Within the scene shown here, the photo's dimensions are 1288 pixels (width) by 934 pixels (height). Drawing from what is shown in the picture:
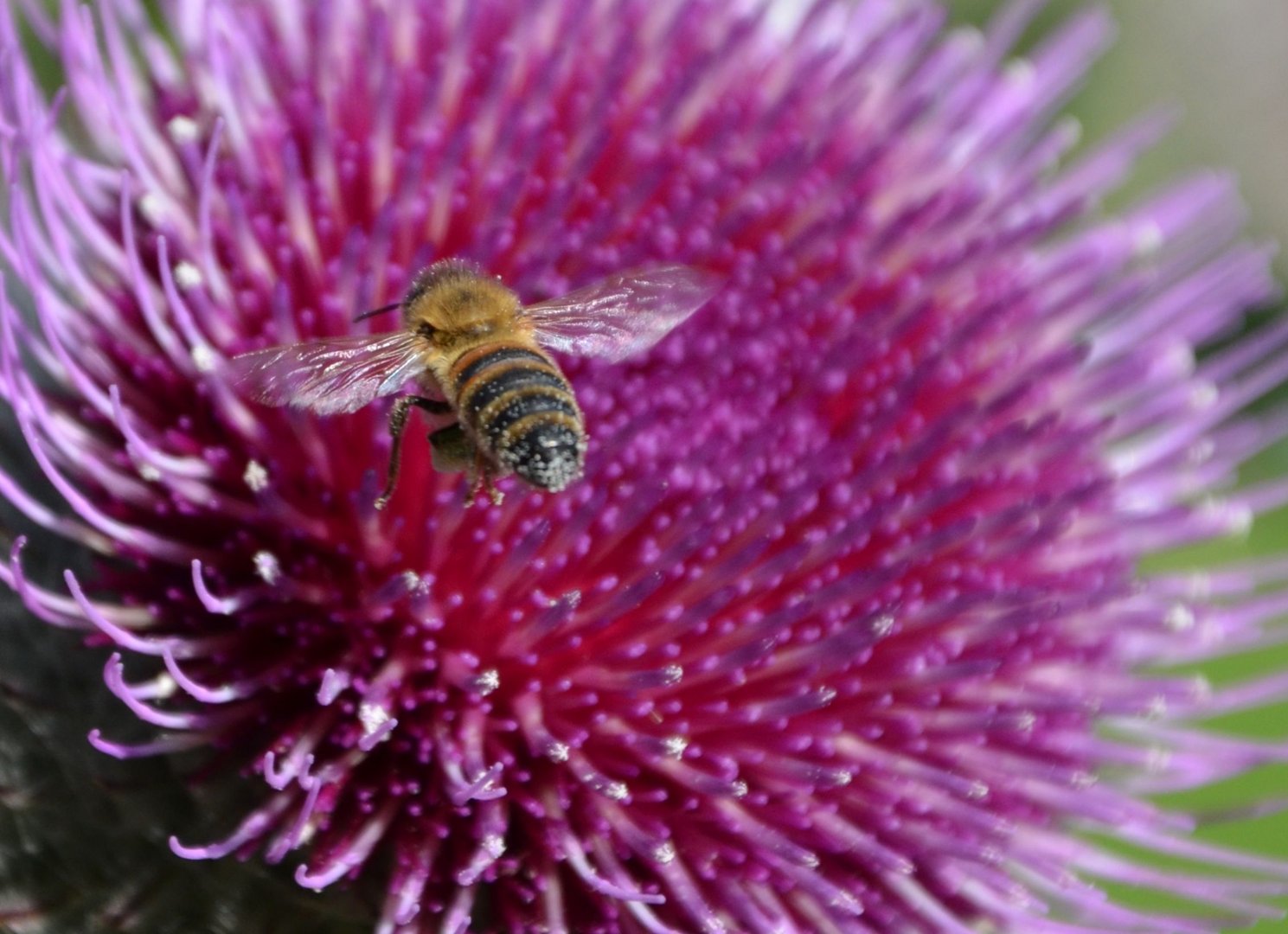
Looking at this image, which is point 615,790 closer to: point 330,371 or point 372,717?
point 372,717

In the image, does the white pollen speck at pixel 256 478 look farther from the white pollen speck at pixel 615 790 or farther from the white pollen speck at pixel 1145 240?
the white pollen speck at pixel 1145 240

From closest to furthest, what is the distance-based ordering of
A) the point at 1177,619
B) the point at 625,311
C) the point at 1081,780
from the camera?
1. the point at 625,311
2. the point at 1081,780
3. the point at 1177,619

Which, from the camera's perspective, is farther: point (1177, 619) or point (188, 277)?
point (1177, 619)

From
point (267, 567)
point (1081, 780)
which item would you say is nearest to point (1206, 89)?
point (1081, 780)

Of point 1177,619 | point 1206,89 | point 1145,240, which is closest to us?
point 1177,619

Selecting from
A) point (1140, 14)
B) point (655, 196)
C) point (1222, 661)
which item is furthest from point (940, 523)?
point (1140, 14)

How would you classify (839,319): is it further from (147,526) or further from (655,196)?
(147,526)

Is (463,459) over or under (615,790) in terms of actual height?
over
